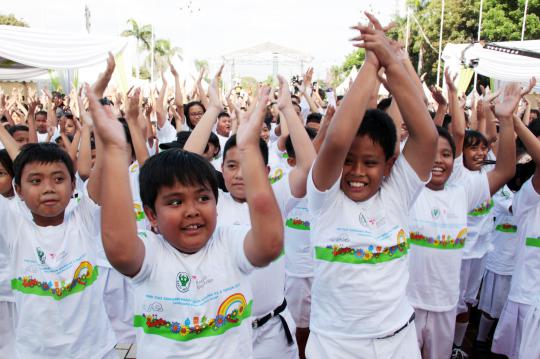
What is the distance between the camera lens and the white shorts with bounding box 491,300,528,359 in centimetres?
325

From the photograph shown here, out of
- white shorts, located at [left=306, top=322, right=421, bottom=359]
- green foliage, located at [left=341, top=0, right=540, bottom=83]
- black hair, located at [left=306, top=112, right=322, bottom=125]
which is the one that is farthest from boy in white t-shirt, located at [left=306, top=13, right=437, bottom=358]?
green foliage, located at [left=341, top=0, right=540, bottom=83]

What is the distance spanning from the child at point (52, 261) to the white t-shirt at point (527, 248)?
254 centimetres

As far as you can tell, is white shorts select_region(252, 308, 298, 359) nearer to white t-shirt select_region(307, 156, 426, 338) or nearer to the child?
white t-shirt select_region(307, 156, 426, 338)

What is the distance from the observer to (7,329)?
3262mm

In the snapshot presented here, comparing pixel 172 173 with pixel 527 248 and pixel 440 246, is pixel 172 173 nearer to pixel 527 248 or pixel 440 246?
pixel 440 246

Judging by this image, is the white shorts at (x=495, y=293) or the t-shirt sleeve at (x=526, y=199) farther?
the white shorts at (x=495, y=293)

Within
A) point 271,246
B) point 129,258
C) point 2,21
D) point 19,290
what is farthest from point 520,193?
point 2,21

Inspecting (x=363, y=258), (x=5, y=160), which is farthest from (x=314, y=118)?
(x=363, y=258)

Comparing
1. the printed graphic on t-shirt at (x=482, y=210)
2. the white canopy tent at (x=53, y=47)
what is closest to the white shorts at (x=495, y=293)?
the printed graphic on t-shirt at (x=482, y=210)

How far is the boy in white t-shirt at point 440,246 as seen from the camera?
2.98 m

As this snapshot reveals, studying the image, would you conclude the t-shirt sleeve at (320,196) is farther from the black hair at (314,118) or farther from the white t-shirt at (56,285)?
the black hair at (314,118)

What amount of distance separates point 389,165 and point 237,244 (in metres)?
0.84

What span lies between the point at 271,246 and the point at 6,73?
22.1ft

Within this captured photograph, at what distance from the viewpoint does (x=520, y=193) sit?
3.23 m
